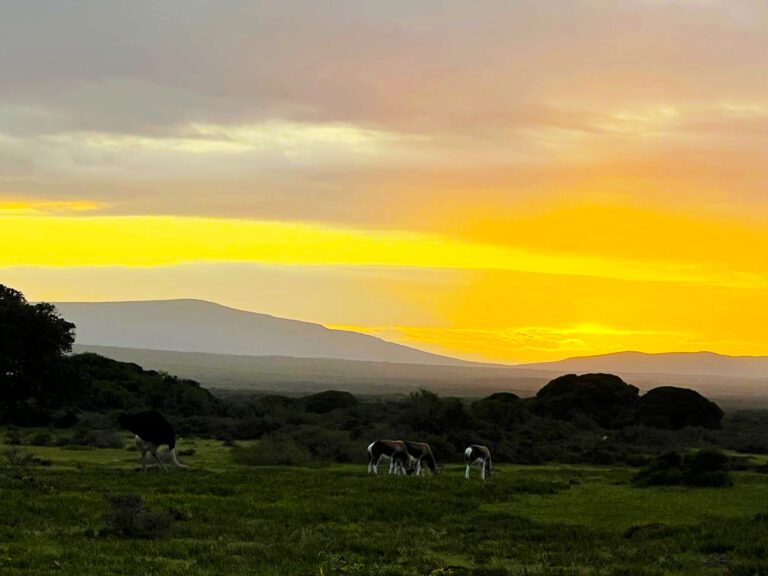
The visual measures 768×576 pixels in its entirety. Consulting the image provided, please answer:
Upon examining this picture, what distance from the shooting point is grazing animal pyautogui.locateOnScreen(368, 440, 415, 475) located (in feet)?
107

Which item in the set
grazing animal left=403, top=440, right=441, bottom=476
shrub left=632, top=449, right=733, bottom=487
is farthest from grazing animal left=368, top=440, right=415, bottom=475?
shrub left=632, top=449, right=733, bottom=487

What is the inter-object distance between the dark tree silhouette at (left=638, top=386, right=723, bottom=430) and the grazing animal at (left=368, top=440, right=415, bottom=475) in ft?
140

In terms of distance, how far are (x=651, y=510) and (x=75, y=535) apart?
13685 mm

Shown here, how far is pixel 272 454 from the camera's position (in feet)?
118

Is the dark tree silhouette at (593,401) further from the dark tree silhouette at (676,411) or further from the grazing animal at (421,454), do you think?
the grazing animal at (421,454)

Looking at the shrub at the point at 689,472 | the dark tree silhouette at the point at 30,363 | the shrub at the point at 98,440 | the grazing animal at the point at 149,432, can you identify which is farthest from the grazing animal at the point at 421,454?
the dark tree silhouette at the point at 30,363

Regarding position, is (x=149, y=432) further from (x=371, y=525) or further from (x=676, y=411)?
(x=676, y=411)

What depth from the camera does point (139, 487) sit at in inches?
947

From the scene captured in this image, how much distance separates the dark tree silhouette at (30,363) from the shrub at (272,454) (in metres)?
21.4

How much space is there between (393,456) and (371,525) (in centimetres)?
1287

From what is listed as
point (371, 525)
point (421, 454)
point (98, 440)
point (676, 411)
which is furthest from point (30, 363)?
point (676, 411)

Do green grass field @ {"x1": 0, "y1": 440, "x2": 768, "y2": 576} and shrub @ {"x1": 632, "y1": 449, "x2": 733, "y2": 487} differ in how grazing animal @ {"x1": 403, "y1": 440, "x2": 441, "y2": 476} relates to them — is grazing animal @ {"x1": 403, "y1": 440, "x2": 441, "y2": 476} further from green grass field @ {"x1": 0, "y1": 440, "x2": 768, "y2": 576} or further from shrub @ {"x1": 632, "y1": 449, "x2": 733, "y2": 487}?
shrub @ {"x1": 632, "y1": 449, "x2": 733, "y2": 487}

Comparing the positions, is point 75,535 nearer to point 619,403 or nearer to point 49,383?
point 49,383

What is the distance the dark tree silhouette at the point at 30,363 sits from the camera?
5434 centimetres
